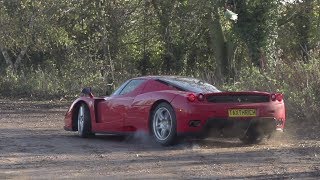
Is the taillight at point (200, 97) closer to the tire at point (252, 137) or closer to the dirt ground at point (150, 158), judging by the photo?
the dirt ground at point (150, 158)

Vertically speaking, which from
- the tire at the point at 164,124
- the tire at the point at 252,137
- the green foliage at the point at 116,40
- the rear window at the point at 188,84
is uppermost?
the green foliage at the point at 116,40

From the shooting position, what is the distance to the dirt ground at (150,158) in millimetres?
8461

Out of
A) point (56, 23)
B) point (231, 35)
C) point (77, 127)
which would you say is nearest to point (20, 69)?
point (56, 23)

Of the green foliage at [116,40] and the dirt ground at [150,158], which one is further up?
the green foliage at [116,40]

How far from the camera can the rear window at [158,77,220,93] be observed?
11.5 metres

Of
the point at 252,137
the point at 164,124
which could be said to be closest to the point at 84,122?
the point at 164,124

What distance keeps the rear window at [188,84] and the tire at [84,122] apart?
6.03 ft

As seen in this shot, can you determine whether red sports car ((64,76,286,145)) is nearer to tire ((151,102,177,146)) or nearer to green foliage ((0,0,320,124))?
tire ((151,102,177,146))

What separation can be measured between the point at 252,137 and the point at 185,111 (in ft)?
5.08

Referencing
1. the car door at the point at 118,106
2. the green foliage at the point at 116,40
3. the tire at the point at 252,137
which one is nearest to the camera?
the tire at the point at 252,137

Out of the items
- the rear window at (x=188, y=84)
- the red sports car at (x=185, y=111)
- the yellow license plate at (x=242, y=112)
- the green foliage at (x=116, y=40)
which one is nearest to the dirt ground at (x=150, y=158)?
the red sports car at (x=185, y=111)

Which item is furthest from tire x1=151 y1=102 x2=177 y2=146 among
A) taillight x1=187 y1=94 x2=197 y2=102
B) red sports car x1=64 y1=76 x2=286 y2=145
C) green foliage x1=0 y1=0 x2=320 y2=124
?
green foliage x1=0 y1=0 x2=320 y2=124

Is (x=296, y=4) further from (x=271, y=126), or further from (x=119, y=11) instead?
(x=271, y=126)

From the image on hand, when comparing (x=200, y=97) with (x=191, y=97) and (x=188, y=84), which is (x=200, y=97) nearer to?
(x=191, y=97)
